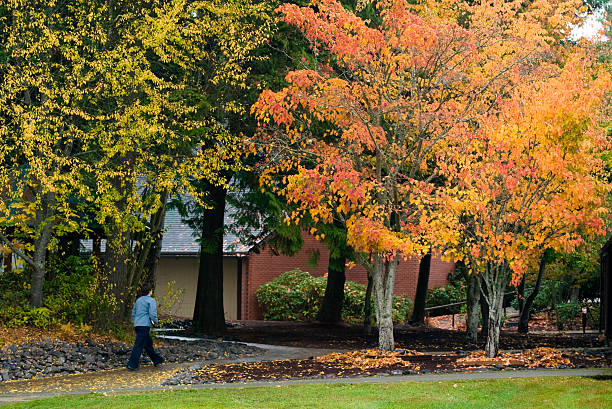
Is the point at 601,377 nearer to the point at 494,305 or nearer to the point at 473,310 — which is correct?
the point at 494,305

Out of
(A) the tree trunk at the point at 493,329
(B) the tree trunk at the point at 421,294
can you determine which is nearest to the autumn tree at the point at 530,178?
(A) the tree trunk at the point at 493,329

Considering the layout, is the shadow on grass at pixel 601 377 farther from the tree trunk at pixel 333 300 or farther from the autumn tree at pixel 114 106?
the tree trunk at pixel 333 300

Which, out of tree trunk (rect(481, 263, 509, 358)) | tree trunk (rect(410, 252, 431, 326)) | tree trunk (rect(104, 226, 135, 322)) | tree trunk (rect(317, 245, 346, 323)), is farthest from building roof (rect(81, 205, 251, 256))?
tree trunk (rect(481, 263, 509, 358))

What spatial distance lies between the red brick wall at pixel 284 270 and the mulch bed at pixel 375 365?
13.3 metres

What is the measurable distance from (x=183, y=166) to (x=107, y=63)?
270cm

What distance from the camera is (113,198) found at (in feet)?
57.4

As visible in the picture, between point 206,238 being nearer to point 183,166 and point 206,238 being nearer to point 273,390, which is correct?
point 183,166

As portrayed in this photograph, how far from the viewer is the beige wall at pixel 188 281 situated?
33062mm

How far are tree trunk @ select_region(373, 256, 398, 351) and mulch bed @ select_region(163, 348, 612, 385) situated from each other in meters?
0.34

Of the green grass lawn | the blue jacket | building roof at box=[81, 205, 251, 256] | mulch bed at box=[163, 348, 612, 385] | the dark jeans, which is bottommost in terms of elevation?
the green grass lawn

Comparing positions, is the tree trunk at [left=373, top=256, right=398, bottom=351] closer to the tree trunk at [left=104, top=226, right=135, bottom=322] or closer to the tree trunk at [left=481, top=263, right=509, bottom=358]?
the tree trunk at [left=481, top=263, right=509, bottom=358]

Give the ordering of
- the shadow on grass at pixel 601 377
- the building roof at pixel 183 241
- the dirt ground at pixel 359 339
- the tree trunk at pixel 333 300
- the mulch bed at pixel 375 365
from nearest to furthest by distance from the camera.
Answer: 1. the shadow on grass at pixel 601 377
2. the mulch bed at pixel 375 365
3. the dirt ground at pixel 359 339
4. the tree trunk at pixel 333 300
5. the building roof at pixel 183 241

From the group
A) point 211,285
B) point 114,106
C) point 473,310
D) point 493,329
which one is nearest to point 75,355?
point 114,106

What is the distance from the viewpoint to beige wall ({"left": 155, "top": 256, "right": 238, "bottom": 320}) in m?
33.1
